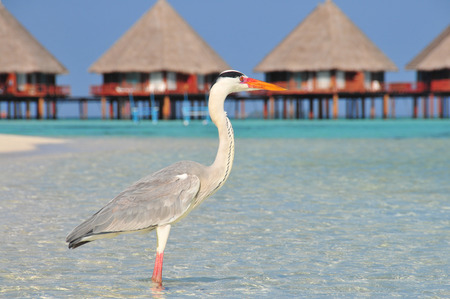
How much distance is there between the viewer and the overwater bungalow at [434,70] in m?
48.8

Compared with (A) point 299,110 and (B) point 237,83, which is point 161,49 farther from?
(B) point 237,83

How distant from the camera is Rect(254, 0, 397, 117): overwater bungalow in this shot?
48.8m

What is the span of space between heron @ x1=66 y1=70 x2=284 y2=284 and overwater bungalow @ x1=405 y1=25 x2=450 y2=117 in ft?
147

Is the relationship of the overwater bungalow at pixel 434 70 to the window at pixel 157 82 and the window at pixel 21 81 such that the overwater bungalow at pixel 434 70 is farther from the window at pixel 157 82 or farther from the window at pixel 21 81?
the window at pixel 21 81

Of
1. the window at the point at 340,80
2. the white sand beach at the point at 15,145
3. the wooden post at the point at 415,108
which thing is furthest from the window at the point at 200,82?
the white sand beach at the point at 15,145

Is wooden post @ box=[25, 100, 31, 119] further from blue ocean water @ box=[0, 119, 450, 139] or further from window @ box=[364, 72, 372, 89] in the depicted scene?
window @ box=[364, 72, 372, 89]

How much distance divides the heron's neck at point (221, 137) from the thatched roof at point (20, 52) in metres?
47.4

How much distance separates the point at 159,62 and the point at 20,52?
939 centimetres

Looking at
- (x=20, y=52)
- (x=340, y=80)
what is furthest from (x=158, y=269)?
(x=20, y=52)

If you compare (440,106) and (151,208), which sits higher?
(151,208)

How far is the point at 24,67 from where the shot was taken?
5081 cm

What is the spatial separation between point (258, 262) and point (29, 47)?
4843 cm

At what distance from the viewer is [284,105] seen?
184 ft

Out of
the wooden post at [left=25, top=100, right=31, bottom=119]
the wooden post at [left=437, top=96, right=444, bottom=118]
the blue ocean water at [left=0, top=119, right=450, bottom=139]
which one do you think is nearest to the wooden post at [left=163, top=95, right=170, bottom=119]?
the blue ocean water at [left=0, top=119, right=450, bottom=139]
